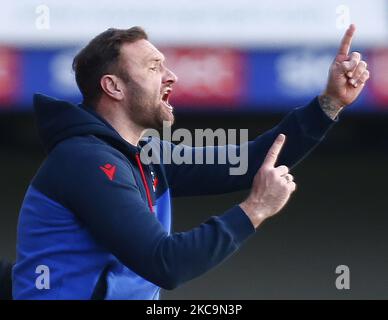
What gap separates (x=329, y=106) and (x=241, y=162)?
26 centimetres

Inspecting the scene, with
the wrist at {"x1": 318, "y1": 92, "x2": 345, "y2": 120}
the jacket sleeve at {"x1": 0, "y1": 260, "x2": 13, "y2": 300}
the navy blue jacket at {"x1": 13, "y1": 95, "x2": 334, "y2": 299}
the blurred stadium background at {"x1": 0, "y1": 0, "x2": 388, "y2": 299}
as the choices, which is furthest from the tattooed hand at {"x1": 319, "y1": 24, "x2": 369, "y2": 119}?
the blurred stadium background at {"x1": 0, "y1": 0, "x2": 388, "y2": 299}

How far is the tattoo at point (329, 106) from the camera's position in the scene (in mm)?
2072

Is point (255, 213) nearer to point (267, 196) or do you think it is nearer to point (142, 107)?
point (267, 196)

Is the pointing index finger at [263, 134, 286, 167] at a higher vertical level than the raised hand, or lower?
higher

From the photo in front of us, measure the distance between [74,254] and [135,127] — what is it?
347mm

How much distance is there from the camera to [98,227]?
1.68 metres

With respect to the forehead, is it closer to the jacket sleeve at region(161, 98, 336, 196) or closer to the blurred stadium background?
the jacket sleeve at region(161, 98, 336, 196)

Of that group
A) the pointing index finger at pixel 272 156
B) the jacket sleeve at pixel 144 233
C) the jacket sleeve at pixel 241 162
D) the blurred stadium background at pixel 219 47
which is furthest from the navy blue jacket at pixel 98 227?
the blurred stadium background at pixel 219 47

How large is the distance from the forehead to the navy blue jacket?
151 millimetres

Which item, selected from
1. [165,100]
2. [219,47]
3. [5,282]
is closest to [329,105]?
[165,100]

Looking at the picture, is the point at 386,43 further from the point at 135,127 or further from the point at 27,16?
the point at 135,127

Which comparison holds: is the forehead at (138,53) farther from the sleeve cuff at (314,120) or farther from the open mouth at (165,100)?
the sleeve cuff at (314,120)

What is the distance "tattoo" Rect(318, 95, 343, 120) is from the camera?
2072mm

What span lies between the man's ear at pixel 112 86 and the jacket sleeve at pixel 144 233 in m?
0.28
